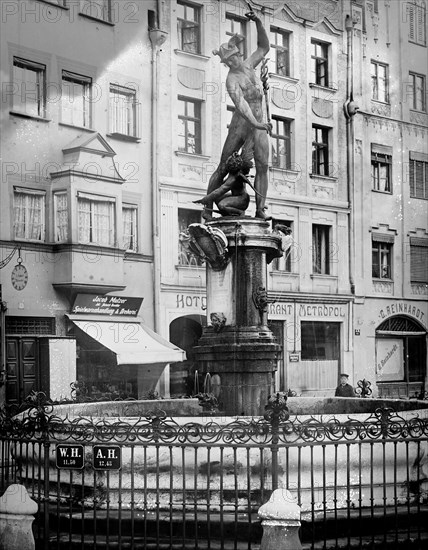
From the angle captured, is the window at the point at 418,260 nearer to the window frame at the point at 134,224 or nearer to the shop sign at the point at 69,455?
the window frame at the point at 134,224

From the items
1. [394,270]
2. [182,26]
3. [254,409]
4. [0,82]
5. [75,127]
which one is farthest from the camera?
[394,270]

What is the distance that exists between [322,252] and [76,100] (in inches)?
411

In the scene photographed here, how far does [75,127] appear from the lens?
84.4 feet

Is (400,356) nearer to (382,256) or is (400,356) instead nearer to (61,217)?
(382,256)

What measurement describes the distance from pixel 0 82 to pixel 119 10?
494 cm

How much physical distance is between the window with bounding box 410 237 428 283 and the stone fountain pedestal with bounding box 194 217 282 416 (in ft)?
78.4

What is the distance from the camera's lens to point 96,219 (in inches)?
1013

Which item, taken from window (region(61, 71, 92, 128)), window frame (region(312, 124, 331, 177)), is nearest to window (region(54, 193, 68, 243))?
window (region(61, 71, 92, 128))

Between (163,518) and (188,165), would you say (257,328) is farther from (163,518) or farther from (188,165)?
(188,165)

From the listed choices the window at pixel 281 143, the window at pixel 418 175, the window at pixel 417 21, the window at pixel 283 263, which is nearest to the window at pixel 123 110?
the window at pixel 281 143

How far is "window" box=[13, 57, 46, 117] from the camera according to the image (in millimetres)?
24531

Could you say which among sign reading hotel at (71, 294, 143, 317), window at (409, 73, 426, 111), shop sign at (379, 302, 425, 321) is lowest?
shop sign at (379, 302, 425, 321)

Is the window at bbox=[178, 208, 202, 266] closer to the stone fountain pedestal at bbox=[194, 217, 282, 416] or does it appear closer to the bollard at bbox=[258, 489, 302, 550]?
the stone fountain pedestal at bbox=[194, 217, 282, 416]

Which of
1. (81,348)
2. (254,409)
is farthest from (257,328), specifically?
(81,348)
